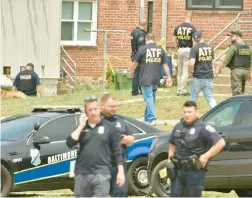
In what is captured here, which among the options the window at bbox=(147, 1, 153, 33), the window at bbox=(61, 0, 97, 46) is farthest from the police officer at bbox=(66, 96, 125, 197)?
the window at bbox=(61, 0, 97, 46)

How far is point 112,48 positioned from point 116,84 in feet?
9.49

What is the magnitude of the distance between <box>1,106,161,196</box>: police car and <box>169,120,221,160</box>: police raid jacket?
12.2 feet

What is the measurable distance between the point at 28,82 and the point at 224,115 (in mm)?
14647

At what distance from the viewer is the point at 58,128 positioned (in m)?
17.2

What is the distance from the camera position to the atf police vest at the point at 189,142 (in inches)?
504

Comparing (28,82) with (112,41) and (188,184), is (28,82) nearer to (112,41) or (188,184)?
(112,41)

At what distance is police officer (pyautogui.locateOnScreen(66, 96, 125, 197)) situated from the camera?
12.4 meters

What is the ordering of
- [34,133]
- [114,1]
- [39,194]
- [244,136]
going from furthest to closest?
[114,1], [39,194], [34,133], [244,136]

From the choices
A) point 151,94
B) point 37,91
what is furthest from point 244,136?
point 37,91

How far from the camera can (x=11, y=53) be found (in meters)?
35.2

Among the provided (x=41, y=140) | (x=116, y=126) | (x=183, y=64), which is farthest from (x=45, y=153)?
(x=183, y=64)

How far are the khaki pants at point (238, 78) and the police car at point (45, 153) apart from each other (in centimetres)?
540

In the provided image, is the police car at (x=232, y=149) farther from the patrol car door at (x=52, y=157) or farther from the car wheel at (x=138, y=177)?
the patrol car door at (x=52, y=157)

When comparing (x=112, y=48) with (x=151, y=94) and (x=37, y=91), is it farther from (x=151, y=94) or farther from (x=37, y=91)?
(x=151, y=94)
